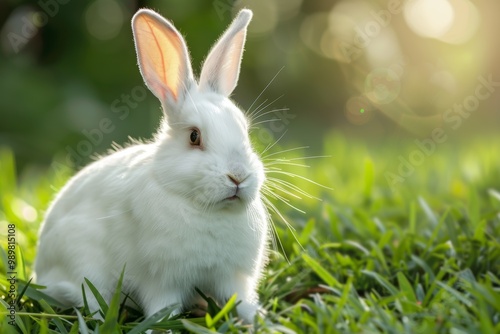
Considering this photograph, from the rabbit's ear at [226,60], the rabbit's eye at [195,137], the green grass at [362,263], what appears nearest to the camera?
the green grass at [362,263]

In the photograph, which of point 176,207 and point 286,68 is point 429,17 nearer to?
point 286,68

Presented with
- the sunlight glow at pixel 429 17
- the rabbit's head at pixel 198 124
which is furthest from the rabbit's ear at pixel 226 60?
the sunlight glow at pixel 429 17

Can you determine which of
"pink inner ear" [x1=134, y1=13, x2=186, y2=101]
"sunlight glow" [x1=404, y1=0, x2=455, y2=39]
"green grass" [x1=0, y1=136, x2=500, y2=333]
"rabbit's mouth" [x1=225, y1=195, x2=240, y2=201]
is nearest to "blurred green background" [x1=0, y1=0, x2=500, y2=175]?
"sunlight glow" [x1=404, y1=0, x2=455, y2=39]

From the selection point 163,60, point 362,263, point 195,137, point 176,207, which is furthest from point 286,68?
point 176,207

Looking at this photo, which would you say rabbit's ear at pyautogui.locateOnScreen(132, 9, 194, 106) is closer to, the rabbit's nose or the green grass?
the rabbit's nose

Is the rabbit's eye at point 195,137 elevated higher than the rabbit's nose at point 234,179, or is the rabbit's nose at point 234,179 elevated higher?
the rabbit's eye at point 195,137

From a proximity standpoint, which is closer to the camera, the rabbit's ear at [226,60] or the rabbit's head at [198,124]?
the rabbit's head at [198,124]

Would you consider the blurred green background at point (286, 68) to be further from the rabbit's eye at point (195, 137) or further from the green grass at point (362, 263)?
the rabbit's eye at point (195, 137)

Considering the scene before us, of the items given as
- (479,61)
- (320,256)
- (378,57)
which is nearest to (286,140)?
(378,57)
